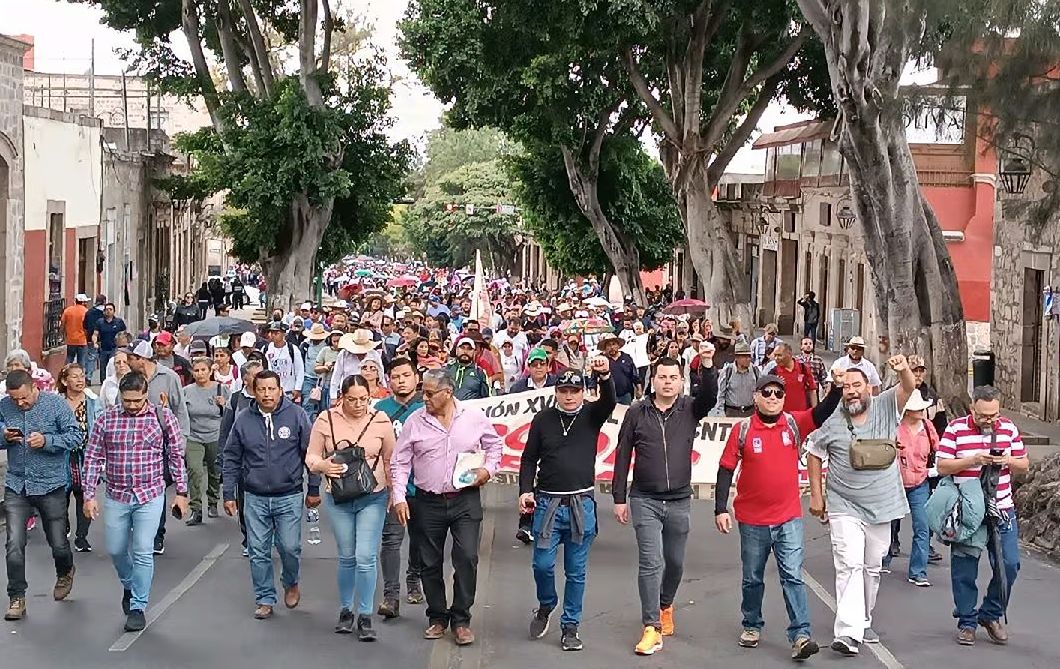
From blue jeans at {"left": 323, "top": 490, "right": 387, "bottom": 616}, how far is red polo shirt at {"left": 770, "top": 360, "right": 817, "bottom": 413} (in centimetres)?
718

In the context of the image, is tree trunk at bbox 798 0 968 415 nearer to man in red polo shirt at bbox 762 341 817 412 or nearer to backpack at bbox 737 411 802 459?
man in red polo shirt at bbox 762 341 817 412

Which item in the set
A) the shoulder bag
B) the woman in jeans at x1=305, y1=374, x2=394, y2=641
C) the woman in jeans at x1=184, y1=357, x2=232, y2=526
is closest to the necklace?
the woman in jeans at x1=305, y1=374, x2=394, y2=641

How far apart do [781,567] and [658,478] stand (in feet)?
2.85

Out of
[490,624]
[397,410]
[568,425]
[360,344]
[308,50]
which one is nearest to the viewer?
[568,425]

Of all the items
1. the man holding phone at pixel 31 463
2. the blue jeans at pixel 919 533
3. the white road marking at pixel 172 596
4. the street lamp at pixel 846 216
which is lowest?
the white road marking at pixel 172 596

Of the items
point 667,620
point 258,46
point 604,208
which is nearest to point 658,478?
point 667,620

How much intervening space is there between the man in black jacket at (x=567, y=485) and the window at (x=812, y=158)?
107ft

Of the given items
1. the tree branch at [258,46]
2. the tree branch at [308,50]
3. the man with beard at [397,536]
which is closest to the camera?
the man with beard at [397,536]

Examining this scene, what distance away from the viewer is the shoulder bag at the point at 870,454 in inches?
386

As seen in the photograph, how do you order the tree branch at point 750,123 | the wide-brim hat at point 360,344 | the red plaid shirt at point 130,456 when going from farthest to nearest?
the tree branch at point 750,123, the wide-brim hat at point 360,344, the red plaid shirt at point 130,456

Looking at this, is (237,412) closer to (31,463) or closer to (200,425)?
(200,425)

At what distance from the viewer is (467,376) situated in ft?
52.7

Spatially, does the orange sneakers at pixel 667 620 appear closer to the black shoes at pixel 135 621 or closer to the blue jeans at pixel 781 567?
the blue jeans at pixel 781 567

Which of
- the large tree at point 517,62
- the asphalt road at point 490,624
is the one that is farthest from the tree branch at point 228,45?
the asphalt road at point 490,624
